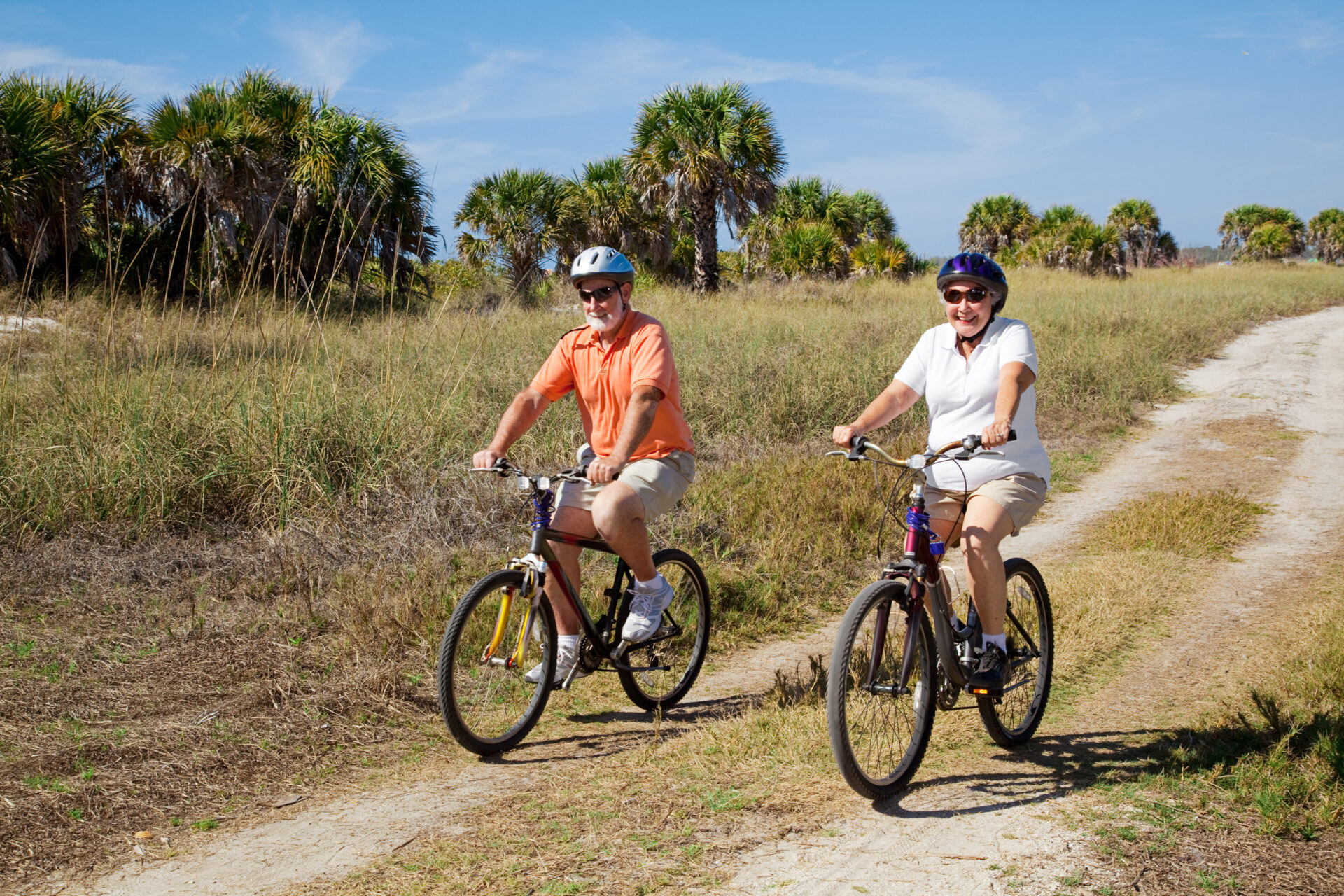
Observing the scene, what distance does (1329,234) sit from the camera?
70.2m

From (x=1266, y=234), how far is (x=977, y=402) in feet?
227

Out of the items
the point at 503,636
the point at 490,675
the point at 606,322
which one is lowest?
the point at 490,675

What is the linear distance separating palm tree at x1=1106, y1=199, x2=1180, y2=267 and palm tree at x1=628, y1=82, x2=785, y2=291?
3466 cm

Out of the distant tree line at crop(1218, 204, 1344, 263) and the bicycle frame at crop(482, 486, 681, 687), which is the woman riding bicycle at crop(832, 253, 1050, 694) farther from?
the distant tree line at crop(1218, 204, 1344, 263)

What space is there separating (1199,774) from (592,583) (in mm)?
3578

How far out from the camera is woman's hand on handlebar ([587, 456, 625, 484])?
3.90 m

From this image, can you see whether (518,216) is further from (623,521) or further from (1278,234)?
(1278,234)

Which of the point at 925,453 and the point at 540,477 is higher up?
the point at 925,453

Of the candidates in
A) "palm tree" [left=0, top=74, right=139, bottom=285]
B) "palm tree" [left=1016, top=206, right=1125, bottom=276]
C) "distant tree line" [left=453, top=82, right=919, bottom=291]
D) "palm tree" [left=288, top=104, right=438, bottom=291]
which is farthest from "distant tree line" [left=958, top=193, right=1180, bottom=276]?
"palm tree" [left=0, top=74, right=139, bottom=285]

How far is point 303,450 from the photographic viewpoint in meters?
7.30

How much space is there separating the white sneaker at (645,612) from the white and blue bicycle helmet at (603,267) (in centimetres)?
132

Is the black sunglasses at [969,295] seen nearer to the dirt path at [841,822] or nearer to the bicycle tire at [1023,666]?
the bicycle tire at [1023,666]

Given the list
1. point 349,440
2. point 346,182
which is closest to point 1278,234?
point 346,182

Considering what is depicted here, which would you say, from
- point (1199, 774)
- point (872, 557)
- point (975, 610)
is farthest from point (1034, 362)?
point (872, 557)
